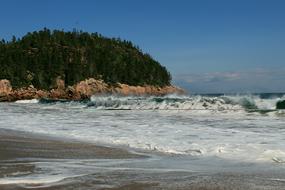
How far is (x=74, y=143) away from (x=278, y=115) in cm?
1357

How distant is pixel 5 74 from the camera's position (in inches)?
4756

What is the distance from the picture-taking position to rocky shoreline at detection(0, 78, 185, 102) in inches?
4375

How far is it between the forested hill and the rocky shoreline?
199 centimetres

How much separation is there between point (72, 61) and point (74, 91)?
14.5m

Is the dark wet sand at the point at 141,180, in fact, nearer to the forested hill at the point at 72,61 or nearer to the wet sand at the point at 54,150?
the wet sand at the point at 54,150

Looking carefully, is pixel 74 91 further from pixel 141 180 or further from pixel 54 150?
pixel 141 180

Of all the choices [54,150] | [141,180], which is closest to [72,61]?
[54,150]

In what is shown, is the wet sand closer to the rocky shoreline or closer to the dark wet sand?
the dark wet sand

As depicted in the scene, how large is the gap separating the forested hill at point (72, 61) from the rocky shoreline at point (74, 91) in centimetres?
199

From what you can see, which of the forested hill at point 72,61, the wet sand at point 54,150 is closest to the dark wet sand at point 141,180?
the wet sand at point 54,150

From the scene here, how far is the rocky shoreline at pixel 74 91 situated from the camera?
111 metres

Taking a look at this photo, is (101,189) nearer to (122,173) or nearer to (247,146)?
(122,173)

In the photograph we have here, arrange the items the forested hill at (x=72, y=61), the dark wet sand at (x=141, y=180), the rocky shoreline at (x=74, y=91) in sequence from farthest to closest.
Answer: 1. the forested hill at (x=72, y=61)
2. the rocky shoreline at (x=74, y=91)
3. the dark wet sand at (x=141, y=180)

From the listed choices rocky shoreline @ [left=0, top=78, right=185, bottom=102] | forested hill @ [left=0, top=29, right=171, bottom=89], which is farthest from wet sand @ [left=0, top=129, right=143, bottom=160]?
forested hill @ [left=0, top=29, right=171, bottom=89]
